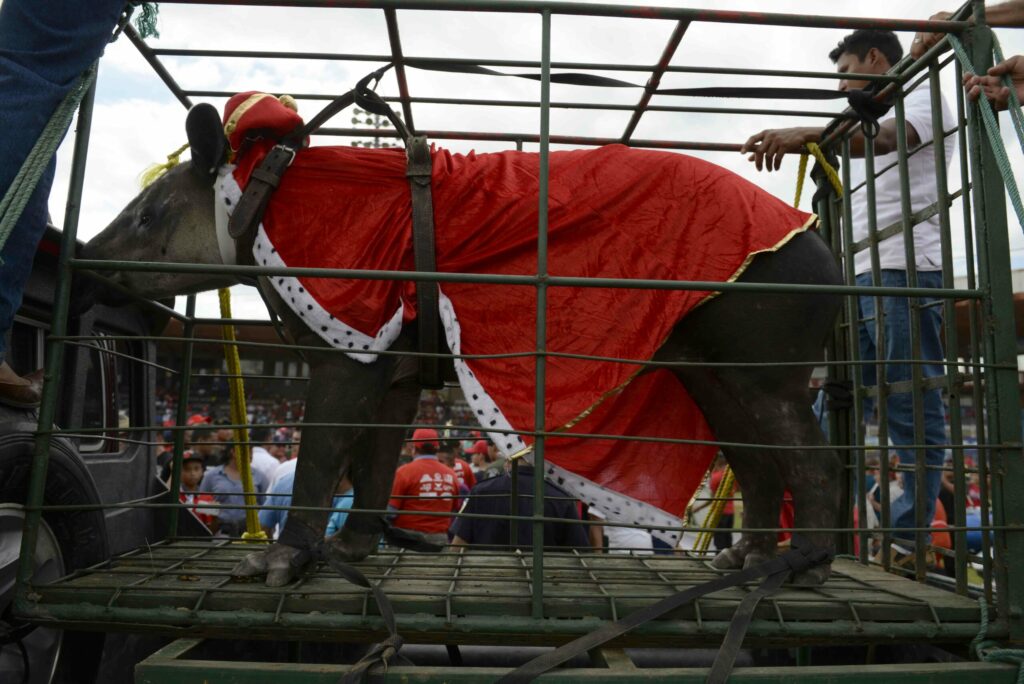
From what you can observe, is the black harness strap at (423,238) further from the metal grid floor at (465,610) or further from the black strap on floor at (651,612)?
the black strap on floor at (651,612)

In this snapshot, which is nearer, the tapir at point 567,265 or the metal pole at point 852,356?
the tapir at point 567,265

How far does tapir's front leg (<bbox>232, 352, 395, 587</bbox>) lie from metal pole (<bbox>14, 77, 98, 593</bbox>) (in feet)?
2.01

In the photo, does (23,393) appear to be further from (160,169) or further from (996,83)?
(996,83)

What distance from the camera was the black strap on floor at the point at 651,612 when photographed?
1.86 metres

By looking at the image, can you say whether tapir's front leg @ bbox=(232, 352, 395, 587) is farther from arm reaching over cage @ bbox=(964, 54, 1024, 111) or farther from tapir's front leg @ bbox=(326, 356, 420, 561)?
arm reaching over cage @ bbox=(964, 54, 1024, 111)

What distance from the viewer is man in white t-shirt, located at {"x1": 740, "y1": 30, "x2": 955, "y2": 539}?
3381 millimetres

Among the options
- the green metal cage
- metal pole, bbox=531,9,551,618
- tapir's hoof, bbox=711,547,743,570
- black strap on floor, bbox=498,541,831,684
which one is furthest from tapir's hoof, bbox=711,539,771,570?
metal pole, bbox=531,9,551,618

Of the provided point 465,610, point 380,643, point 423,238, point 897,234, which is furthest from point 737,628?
point 897,234

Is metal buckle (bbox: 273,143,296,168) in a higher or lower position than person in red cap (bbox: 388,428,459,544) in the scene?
higher

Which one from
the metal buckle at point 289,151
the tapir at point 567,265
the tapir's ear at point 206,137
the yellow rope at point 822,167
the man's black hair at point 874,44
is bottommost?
the tapir at point 567,265

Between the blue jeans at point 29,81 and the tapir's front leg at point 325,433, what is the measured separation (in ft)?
Answer: 2.91

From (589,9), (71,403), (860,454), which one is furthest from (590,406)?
(71,403)

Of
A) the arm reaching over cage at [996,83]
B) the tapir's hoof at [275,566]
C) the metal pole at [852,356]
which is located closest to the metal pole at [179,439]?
the tapir's hoof at [275,566]

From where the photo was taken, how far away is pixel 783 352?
267cm
